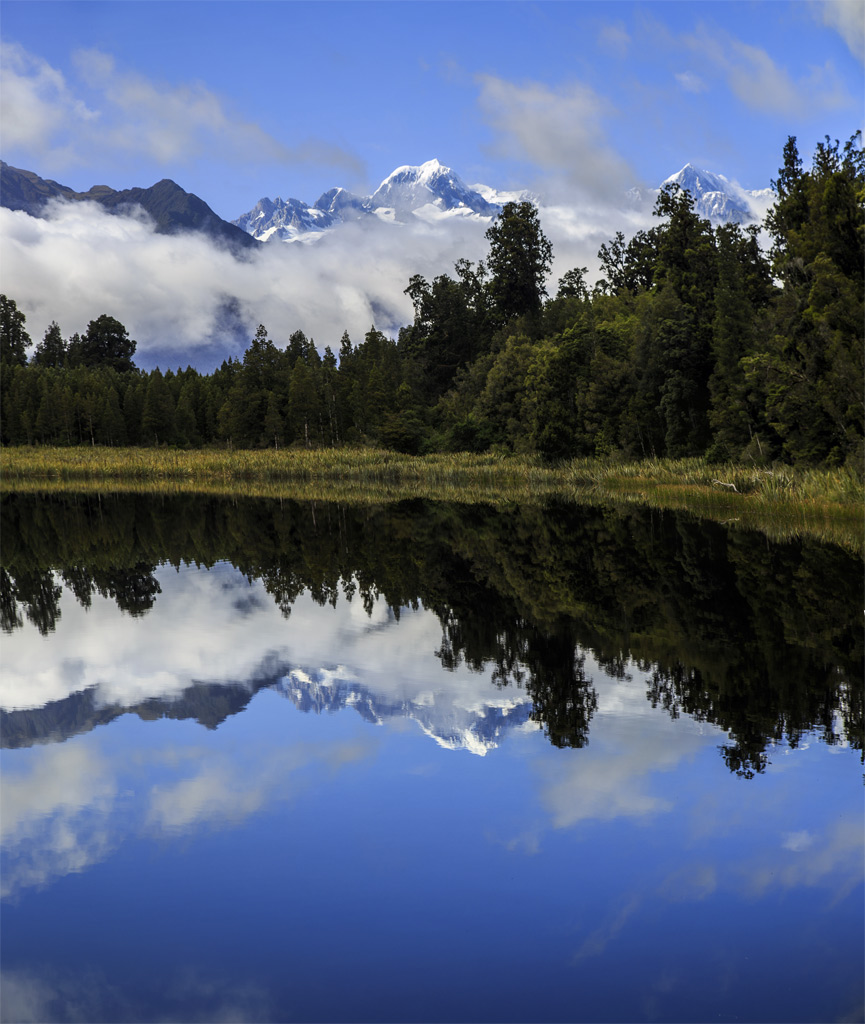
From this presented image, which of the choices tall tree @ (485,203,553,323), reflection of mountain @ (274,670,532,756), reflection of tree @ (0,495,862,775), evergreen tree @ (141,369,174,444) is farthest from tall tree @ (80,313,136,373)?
reflection of mountain @ (274,670,532,756)

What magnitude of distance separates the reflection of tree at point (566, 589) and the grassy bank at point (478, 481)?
3.57m

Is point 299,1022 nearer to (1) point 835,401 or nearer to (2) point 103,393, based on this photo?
(1) point 835,401

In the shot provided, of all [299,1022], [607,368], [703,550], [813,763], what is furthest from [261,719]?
[607,368]

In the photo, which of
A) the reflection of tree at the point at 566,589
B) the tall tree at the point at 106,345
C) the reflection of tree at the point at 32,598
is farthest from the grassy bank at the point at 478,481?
the tall tree at the point at 106,345

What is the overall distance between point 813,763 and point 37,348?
173 m

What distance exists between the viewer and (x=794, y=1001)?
5.02 m

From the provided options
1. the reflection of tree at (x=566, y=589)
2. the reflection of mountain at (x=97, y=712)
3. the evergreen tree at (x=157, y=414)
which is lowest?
the reflection of mountain at (x=97, y=712)

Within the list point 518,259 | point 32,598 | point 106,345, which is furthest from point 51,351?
point 32,598

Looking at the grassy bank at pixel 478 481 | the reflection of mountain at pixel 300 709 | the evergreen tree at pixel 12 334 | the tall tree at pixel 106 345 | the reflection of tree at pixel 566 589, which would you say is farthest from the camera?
the tall tree at pixel 106 345

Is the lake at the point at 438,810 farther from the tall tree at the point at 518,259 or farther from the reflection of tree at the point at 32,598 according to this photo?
the tall tree at the point at 518,259

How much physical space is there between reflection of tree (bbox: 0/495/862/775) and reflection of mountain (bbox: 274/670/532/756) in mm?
475

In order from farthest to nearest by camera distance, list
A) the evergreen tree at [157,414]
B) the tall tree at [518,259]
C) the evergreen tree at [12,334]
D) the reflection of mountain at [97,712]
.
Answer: the evergreen tree at [12,334]
the evergreen tree at [157,414]
the tall tree at [518,259]
the reflection of mountain at [97,712]

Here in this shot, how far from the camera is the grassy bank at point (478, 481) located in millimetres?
30188

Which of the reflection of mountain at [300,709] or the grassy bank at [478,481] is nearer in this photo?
the reflection of mountain at [300,709]
